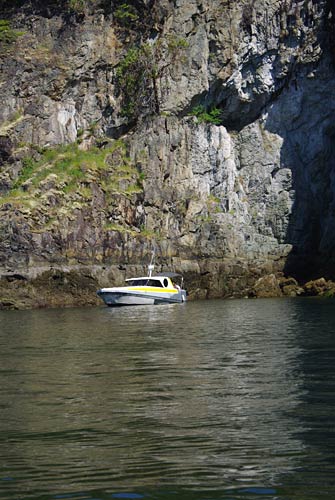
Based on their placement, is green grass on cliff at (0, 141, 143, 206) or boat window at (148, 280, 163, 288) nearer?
boat window at (148, 280, 163, 288)

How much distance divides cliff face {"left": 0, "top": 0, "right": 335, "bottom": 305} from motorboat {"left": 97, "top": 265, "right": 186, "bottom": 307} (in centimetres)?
575

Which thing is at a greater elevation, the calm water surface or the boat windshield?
the boat windshield

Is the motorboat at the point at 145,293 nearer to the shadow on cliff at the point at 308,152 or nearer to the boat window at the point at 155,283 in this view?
the boat window at the point at 155,283

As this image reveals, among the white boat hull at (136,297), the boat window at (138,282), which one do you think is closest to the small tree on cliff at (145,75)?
the boat window at (138,282)

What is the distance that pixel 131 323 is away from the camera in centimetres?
3366

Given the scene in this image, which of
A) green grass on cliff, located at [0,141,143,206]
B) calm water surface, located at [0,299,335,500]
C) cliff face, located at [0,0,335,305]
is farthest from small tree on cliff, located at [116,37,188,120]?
calm water surface, located at [0,299,335,500]

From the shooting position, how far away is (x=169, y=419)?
11.7 meters

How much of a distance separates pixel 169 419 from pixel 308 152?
179 feet

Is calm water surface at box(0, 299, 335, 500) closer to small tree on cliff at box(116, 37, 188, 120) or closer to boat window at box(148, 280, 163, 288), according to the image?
boat window at box(148, 280, 163, 288)

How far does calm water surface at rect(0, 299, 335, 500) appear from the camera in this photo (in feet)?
27.1

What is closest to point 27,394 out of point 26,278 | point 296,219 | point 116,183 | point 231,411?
point 231,411

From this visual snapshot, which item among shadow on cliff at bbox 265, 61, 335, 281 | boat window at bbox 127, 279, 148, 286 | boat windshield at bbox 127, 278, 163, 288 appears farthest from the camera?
shadow on cliff at bbox 265, 61, 335, 281

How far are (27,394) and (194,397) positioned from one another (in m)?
3.26

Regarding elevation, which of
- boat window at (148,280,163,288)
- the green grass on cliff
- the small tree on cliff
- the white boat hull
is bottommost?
the white boat hull
